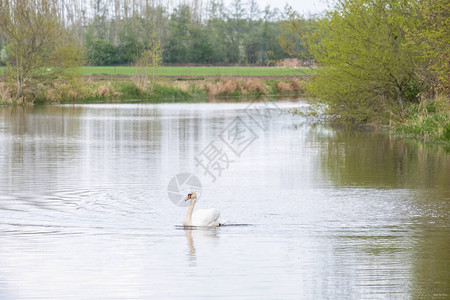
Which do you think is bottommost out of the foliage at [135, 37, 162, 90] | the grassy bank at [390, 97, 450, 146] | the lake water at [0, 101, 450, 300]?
the lake water at [0, 101, 450, 300]

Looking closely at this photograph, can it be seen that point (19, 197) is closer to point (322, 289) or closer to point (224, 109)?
point (322, 289)

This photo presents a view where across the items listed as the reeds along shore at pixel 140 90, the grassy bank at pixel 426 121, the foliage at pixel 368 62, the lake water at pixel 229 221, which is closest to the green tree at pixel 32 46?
the reeds along shore at pixel 140 90

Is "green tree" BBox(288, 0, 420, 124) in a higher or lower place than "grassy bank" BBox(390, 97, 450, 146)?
higher

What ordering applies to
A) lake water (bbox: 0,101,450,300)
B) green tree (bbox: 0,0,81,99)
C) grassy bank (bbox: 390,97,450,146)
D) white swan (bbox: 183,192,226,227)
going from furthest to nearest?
green tree (bbox: 0,0,81,99) < grassy bank (bbox: 390,97,450,146) < white swan (bbox: 183,192,226,227) < lake water (bbox: 0,101,450,300)

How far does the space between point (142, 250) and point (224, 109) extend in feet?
120

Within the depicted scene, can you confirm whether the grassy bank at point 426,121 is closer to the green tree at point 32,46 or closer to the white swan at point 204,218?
the white swan at point 204,218

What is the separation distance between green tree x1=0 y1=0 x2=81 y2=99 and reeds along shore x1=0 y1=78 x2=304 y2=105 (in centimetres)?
69

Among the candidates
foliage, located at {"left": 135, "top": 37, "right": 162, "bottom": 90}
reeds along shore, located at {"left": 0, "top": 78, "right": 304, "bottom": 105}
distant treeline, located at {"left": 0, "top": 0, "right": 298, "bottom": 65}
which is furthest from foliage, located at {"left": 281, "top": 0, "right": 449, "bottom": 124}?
distant treeline, located at {"left": 0, "top": 0, "right": 298, "bottom": 65}

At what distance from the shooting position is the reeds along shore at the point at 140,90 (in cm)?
5225

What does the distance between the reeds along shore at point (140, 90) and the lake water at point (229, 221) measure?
88.0ft

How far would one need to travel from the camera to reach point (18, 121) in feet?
118

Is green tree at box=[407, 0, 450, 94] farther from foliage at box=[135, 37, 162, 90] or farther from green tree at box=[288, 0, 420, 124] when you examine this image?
foliage at box=[135, 37, 162, 90]

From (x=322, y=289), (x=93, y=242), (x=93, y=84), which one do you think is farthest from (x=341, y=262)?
(x=93, y=84)

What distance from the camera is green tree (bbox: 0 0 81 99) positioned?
51.1 meters
